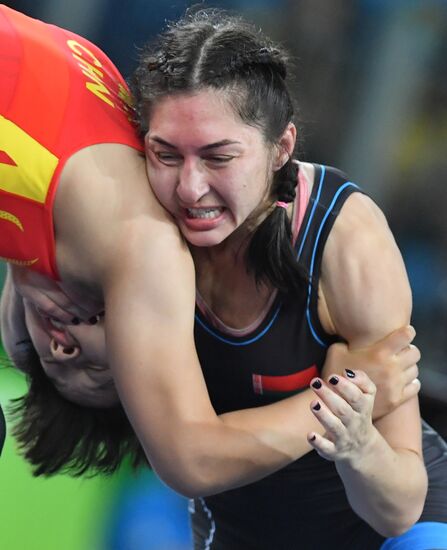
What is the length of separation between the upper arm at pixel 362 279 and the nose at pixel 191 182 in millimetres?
252

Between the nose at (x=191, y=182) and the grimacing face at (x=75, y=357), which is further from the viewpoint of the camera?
the grimacing face at (x=75, y=357)

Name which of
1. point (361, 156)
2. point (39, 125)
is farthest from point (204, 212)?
point (361, 156)

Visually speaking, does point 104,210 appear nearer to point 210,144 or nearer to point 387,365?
point 210,144

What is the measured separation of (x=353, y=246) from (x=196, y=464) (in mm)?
409

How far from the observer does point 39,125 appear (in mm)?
1481

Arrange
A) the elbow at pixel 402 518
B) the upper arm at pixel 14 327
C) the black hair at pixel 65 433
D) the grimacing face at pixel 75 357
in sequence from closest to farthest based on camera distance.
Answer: the elbow at pixel 402 518, the grimacing face at pixel 75 357, the upper arm at pixel 14 327, the black hair at pixel 65 433

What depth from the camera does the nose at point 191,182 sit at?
1454mm

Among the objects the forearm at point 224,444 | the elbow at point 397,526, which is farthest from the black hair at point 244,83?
the elbow at point 397,526

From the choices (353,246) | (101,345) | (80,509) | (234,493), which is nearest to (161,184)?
(353,246)

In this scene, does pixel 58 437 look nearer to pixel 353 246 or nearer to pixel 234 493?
pixel 234 493

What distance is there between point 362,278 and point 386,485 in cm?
33

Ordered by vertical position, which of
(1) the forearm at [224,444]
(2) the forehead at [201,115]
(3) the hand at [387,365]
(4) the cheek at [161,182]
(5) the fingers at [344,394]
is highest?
(2) the forehead at [201,115]

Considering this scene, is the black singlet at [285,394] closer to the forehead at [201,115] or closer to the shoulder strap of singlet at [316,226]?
the shoulder strap of singlet at [316,226]

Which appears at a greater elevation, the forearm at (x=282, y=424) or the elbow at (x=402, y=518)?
the forearm at (x=282, y=424)
